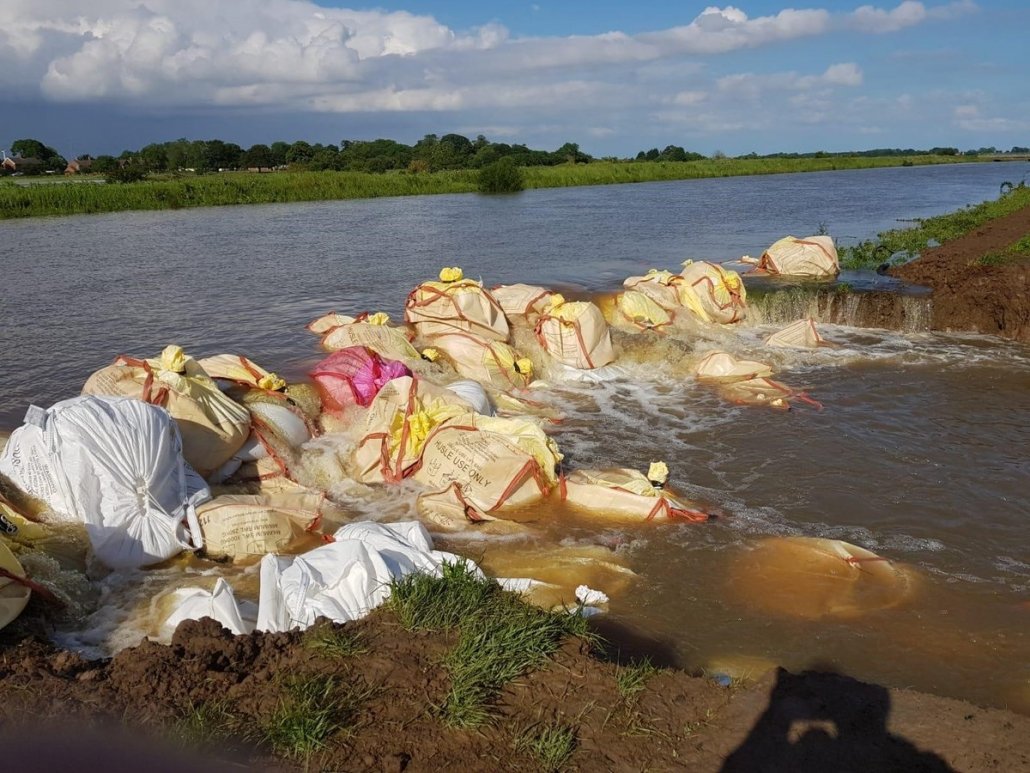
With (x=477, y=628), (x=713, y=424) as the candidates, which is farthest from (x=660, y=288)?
(x=477, y=628)

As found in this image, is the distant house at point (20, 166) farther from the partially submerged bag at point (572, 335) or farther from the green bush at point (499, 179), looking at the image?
the partially submerged bag at point (572, 335)

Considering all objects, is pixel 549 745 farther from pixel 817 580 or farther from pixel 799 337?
pixel 799 337

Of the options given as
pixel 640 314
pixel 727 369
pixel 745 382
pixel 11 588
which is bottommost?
pixel 745 382

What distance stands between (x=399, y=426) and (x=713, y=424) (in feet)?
10.6

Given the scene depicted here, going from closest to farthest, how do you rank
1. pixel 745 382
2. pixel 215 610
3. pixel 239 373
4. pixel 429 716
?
1. pixel 429 716
2. pixel 215 610
3. pixel 239 373
4. pixel 745 382

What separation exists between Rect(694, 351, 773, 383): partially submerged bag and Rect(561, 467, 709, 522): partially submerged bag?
351 cm

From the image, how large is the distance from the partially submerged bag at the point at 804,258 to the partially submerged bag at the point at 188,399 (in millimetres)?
10390

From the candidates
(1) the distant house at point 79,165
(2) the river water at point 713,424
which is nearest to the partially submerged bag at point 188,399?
(2) the river water at point 713,424

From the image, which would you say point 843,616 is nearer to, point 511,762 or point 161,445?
point 511,762

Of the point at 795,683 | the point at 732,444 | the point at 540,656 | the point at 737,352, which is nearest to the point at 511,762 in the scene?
the point at 540,656

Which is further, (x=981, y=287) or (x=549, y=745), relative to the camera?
(x=981, y=287)

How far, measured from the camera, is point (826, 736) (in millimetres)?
2668

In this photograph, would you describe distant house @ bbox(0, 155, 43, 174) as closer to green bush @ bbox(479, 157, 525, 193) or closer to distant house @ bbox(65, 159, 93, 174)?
distant house @ bbox(65, 159, 93, 174)

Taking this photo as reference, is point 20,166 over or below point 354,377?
over
